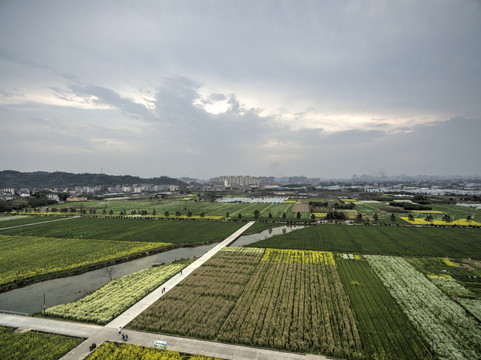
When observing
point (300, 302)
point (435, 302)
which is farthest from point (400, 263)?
point (300, 302)

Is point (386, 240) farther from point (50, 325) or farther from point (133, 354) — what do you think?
point (50, 325)

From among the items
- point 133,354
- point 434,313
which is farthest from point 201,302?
point 434,313

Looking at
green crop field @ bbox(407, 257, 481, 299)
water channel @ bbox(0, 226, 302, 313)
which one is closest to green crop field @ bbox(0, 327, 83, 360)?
water channel @ bbox(0, 226, 302, 313)

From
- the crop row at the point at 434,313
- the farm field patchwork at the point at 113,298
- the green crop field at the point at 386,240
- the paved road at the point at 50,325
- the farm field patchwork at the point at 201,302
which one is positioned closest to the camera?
the crop row at the point at 434,313

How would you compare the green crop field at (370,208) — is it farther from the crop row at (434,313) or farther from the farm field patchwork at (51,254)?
the farm field patchwork at (51,254)

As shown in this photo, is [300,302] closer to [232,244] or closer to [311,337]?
[311,337]

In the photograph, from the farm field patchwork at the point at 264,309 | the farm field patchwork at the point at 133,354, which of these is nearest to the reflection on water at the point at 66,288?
the farm field patchwork at the point at 264,309
